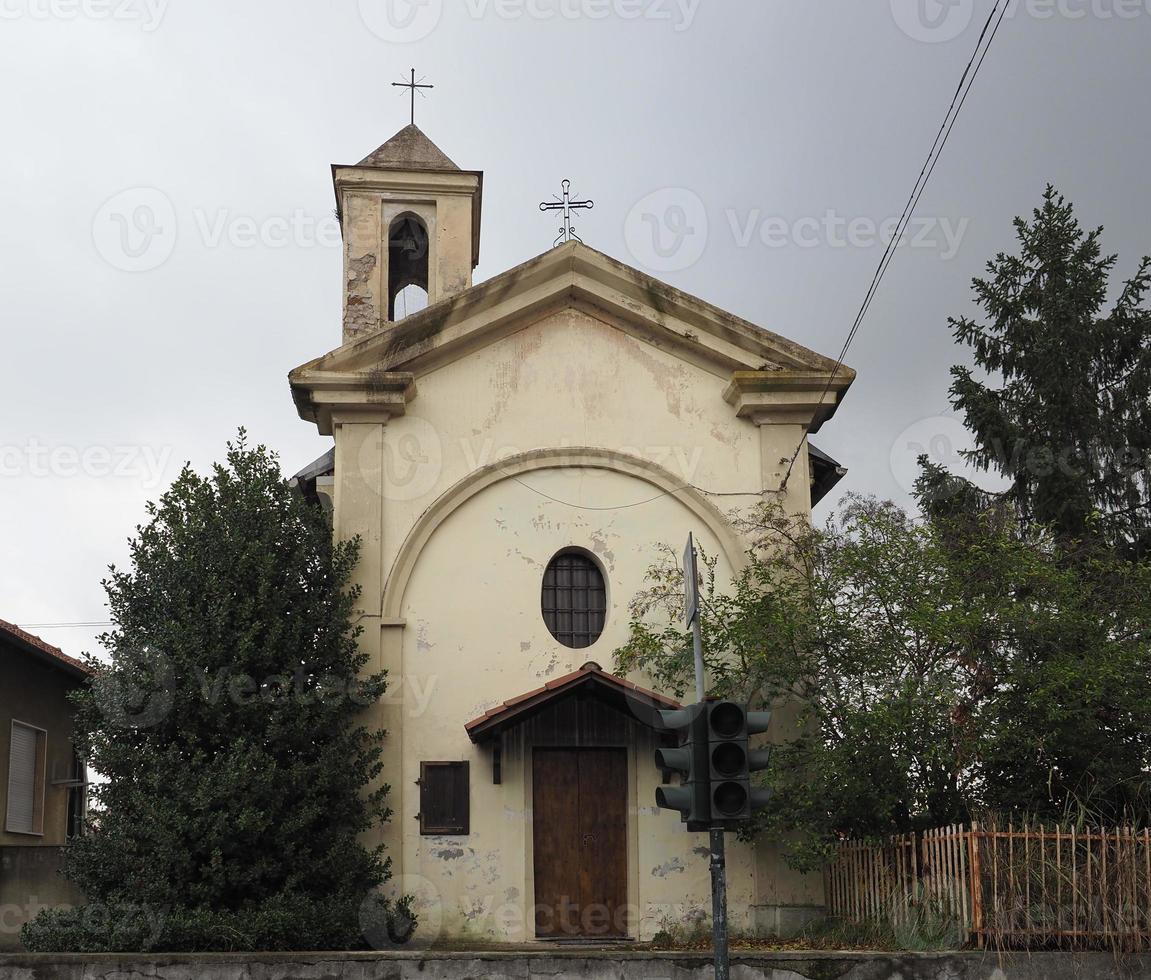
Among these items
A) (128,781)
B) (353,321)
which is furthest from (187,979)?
(353,321)

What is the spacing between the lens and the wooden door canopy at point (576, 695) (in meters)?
15.0

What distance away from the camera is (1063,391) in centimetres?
2356

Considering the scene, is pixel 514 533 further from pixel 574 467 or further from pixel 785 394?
pixel 785 394

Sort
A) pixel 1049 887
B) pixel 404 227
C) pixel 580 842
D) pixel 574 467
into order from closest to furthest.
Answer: pixel 1049 887 < pixel 580 842 < pixel 574 467 < pixel 404 227

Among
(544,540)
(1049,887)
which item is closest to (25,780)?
(544,540)

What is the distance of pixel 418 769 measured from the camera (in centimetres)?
1551

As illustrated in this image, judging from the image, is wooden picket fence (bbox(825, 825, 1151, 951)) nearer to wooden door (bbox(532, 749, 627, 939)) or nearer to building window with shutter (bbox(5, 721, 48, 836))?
wooden door (bbox(532, 749, 627, 939))

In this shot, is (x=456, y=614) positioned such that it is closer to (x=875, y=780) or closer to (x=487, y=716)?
(x=487, y=716)

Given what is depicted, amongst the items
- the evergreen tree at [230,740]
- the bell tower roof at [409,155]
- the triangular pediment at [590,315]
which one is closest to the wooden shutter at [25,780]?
the evergreen tree at [230,740]

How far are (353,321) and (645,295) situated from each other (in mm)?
6039

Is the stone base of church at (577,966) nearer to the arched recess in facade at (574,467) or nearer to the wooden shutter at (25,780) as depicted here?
the arched recess in facade at (574,467)

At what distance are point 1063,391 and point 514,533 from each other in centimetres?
1187

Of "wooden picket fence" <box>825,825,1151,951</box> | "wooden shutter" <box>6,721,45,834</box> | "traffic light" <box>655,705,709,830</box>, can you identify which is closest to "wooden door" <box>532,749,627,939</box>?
"wooden picket fence" <box>825,825,1151,951</box>

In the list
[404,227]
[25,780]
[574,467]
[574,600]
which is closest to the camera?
[574,600]
